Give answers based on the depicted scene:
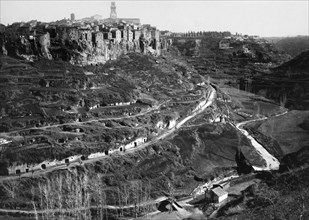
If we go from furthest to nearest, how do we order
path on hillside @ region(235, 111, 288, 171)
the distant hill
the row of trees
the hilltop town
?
1. the distant hill
2. path on hillside @ region(235, 111, 288, 171)
3. the hilltop town
4. the row of trees

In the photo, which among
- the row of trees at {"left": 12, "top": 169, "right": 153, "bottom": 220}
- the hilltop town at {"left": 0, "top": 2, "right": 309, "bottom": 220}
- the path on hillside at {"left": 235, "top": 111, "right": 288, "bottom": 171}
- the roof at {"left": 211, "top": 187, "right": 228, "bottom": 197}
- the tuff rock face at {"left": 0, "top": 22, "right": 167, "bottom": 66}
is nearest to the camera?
the row of trees at {"left": 12, "top": 169, "right": 153, "bottom": 220}

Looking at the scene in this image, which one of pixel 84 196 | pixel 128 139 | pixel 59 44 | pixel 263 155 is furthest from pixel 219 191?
pixel 59 44

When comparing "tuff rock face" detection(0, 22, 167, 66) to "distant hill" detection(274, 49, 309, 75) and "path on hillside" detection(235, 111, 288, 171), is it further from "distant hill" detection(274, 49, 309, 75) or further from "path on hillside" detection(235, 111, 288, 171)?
"distant hill" detection(274, 49, 309, 75)

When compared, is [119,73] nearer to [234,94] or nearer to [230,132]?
[230,132]

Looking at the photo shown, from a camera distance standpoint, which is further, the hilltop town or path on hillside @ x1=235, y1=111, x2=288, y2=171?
path on hillside @ x1=235, y1=111, x2=288, y2=171

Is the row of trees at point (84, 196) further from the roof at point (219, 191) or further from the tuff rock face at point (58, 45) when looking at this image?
the tuff rock face at point (58, 45)

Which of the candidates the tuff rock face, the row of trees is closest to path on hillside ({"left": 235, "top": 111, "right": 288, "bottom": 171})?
the row of trees

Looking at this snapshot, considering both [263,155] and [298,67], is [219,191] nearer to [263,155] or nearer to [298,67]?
[263,155]

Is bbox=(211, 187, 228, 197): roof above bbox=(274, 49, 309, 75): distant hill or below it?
below

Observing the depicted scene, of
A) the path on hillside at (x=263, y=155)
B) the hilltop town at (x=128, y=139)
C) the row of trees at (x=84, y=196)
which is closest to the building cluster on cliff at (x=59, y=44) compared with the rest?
the hilltop town at (x=128, y=139)

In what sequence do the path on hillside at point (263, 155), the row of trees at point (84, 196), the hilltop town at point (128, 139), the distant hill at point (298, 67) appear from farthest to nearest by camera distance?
the distant hill at point (298, 67), the path on hillside at point (263, 155), the hilltop town at point (128, 139), the row of trees at point (84, 196)

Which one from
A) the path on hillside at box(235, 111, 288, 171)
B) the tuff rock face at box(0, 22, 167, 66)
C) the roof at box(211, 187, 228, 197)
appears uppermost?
the tuff rock face at box(0, 22, 167, 66)

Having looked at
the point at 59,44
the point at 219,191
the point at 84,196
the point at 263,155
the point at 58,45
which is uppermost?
the point at 59,44
